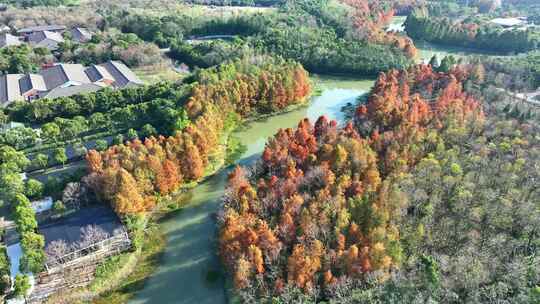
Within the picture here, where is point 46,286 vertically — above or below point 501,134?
below

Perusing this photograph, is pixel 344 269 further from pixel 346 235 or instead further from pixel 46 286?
pixel 46 286

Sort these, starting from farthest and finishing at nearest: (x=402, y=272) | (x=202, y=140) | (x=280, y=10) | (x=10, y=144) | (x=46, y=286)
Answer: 1. (x=280, y=10)
2. (x=10, y=144)
3. (x=202, y=140)
4. (x=46, y=286)
5. (x=402, y=272)

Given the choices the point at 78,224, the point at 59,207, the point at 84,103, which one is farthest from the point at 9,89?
the point at 78,224

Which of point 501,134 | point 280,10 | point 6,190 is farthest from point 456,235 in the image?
point 280,10

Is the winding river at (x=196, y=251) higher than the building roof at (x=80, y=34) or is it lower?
lower

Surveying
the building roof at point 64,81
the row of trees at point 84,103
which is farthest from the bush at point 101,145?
the building roof at point 64,81

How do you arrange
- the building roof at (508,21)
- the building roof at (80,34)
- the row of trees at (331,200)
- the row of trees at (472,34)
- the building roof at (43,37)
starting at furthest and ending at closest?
the building roof at (508,21) < the building roof at (80,34) < the row of trees at (472,34) < the building roof at (43,37) < the row of trees at (331,200)

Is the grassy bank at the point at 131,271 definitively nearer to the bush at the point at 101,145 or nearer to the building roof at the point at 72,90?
the bush at the point at 101,145

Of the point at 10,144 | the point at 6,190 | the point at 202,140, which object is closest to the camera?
the point at 6,190

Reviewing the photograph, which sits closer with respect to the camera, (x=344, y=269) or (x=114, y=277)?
(x=344, y=269)
